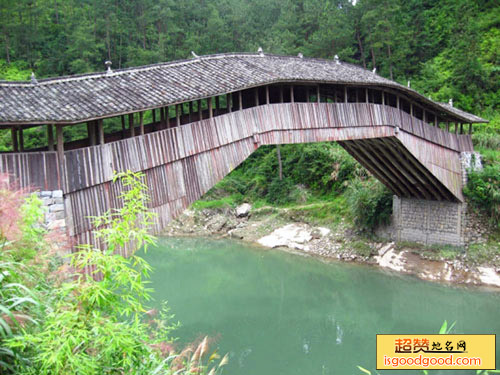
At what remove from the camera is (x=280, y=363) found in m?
8.88

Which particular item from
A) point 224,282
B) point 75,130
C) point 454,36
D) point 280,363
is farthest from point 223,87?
point 454,36

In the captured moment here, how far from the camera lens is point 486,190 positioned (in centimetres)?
1388

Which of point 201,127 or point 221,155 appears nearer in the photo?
point 201,127

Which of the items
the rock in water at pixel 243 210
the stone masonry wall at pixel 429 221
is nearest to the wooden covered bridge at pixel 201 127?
the stone masonry wall at pixel 429 221

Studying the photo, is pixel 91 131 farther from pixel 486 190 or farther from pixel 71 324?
pixel 486 190

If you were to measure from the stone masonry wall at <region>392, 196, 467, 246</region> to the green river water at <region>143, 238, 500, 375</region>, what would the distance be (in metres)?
1.86

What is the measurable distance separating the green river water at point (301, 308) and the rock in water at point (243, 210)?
4163mm

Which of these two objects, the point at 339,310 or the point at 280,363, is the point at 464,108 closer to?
the point at 339,310

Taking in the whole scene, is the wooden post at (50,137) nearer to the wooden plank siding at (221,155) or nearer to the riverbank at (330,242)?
the wooden plank siding at (221,155)

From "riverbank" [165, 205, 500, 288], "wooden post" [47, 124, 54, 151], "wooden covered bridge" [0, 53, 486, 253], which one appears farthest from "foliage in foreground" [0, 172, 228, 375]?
"riverbank" [165, 205, 500, 288]

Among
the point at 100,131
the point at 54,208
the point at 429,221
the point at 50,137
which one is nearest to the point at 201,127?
the point at 100,131

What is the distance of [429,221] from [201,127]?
9516mm

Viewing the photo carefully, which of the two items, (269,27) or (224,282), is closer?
(224,282)

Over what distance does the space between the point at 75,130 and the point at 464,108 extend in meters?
16.2
